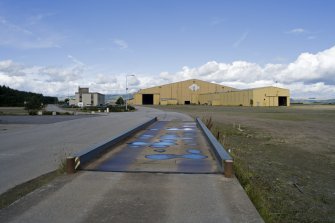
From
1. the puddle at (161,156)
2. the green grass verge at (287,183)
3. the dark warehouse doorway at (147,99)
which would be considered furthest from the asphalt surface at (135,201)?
the dark warehouse doorway at (147,99)

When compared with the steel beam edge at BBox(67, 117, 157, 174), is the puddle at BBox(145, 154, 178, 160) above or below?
below

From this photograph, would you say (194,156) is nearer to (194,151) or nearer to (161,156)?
(161,156)

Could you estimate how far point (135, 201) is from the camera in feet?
18.4

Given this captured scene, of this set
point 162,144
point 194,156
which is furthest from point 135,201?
point 162,144

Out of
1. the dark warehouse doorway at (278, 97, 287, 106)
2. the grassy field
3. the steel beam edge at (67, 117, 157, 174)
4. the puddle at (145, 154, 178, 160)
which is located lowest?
the grassy field

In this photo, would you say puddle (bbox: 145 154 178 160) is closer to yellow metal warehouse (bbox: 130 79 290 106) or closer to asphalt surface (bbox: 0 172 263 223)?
asphalt surface (bbox: 0 172 263 223)

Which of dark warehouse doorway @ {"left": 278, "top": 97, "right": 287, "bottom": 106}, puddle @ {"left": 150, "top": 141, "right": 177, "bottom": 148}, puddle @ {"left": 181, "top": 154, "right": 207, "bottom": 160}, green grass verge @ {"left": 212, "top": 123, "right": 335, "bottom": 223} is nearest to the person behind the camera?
green grass verge @ {"left": 212, "top": 123, "right": 335, "bottom": 223}

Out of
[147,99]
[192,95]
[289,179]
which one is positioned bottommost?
[289,179]

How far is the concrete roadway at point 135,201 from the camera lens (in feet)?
16.2

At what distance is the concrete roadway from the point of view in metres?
4.95

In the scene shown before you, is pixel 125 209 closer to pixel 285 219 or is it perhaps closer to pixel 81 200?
pixel 81 200

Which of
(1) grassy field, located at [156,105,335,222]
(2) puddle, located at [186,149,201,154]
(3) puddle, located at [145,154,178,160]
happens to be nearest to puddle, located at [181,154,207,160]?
(3) puddle, located at [145,154,178,160]

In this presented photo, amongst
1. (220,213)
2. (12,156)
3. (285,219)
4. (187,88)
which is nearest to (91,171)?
(220,213)

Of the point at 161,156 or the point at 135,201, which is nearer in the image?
the point at 135,201
